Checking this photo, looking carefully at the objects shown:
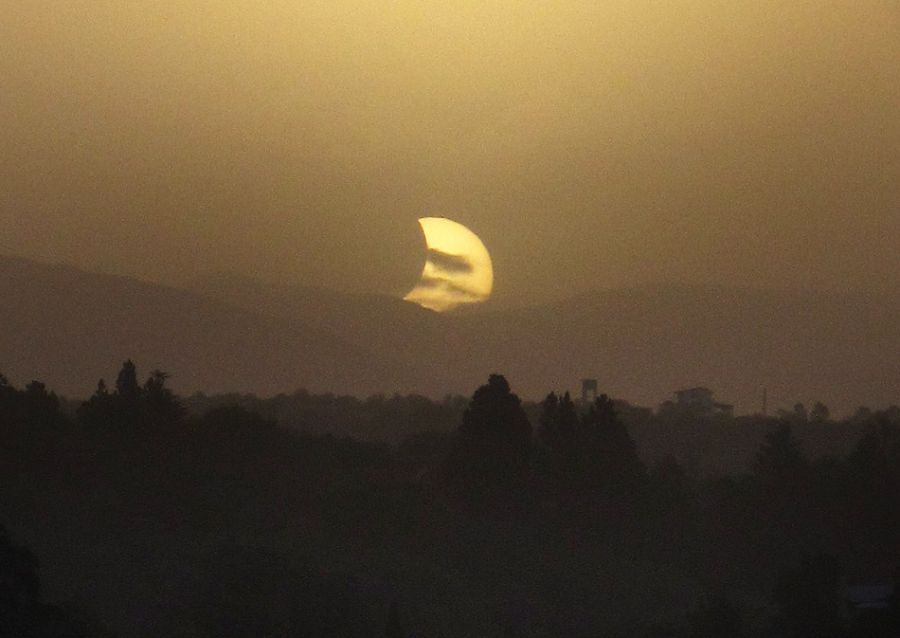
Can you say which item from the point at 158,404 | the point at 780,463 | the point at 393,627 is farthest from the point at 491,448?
the point at 393,627

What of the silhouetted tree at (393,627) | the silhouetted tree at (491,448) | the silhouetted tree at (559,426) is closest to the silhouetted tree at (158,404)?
the silhouetted tree at (491,448)

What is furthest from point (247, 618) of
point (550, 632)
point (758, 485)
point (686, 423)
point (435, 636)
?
point (686, 423)

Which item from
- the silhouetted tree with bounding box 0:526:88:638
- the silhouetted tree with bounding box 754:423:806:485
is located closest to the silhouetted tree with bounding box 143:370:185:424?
the silhouetted tree with bounding box 754:423:806:485

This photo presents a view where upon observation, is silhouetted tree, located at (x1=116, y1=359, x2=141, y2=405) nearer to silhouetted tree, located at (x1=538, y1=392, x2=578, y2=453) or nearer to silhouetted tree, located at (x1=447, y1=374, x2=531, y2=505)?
silhouetted tree, located at (x1=447, y1=374, x2=531, y2=505)

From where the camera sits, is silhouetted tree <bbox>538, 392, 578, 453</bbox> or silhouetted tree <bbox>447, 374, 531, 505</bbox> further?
silhouetted tree <bbox>538, 392, 578, 453</bbox>

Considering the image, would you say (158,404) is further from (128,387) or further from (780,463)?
(780,463)

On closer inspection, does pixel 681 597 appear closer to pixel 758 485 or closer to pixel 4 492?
pixel 758 485

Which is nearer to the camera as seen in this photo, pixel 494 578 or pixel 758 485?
pixel 494 578

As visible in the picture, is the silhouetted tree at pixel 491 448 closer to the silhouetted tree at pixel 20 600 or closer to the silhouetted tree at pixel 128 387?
the silhouetted tree at pixel 128 387
